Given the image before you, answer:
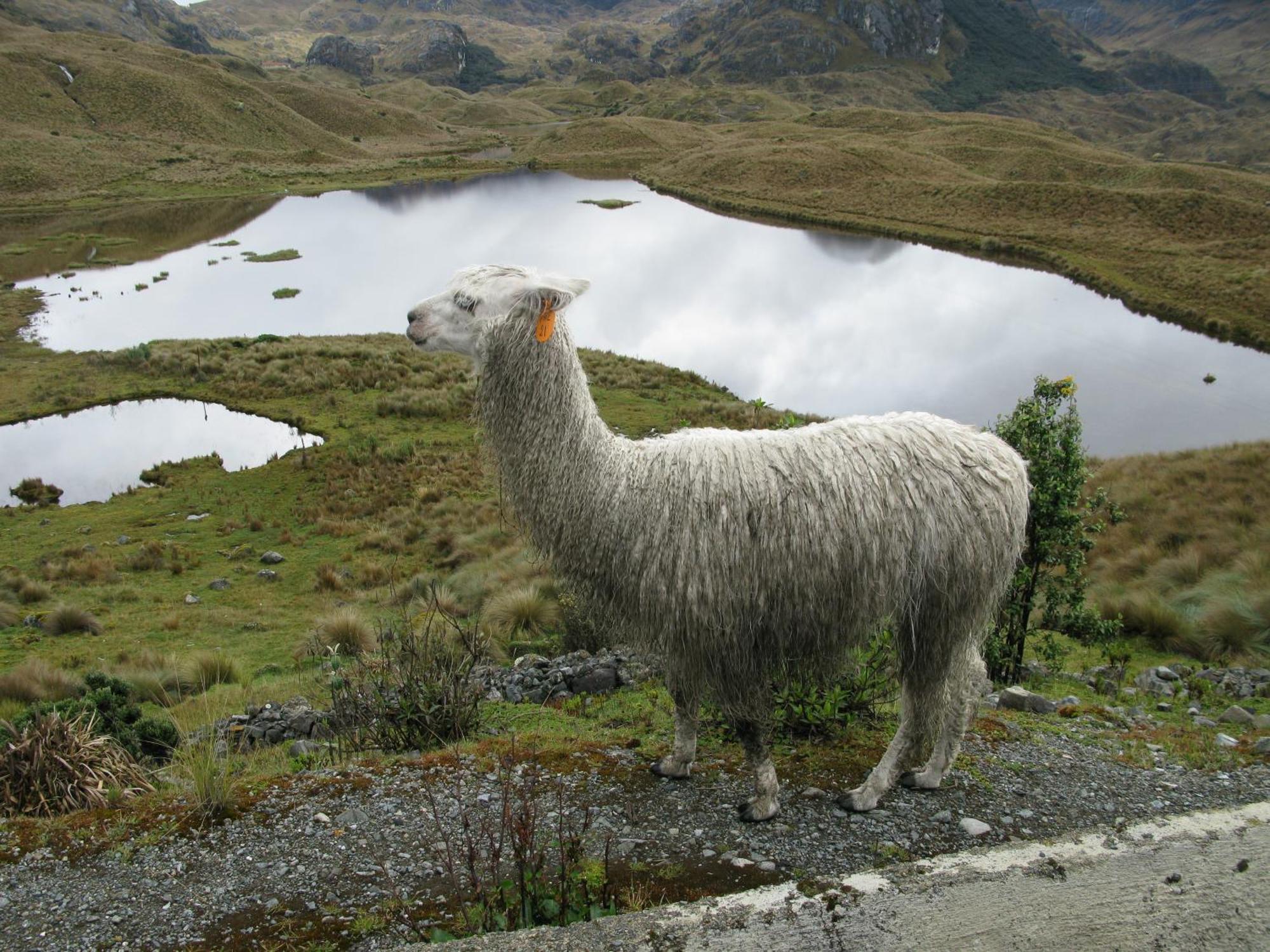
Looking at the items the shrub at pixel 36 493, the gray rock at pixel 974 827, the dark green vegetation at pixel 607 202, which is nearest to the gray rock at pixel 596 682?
the gray rock at pixel 974 827

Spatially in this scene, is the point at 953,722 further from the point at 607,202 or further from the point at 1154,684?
the point at 607,202

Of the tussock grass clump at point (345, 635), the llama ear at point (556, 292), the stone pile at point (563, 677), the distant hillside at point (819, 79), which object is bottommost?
the tussock grass clump at point (345, 635)

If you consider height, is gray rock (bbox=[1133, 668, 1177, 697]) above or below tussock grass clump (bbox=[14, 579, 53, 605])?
above

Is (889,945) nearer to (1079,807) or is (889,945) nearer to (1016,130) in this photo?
(1079,807)

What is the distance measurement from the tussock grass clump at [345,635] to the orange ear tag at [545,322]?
255 inches

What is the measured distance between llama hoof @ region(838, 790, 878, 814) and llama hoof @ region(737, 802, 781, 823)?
418mm

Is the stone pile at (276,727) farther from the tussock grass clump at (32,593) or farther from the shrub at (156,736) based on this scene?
the tussock grass clump at (32,593)

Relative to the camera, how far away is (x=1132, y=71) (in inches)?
7466

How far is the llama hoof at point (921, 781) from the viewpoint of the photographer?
15.4 feet

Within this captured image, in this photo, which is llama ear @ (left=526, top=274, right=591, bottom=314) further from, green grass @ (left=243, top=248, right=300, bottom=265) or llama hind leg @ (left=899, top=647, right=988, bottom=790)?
green grass @ (left=243, top=248, right=300, bottom=265)

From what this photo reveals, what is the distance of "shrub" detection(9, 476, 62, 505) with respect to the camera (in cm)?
1748

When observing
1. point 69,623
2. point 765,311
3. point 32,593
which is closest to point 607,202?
point 765,311

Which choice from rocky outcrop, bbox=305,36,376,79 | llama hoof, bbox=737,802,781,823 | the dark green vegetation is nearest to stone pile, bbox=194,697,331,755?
llama hoof, bbox=737,802,781,823

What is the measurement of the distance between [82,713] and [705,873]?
471 cm
